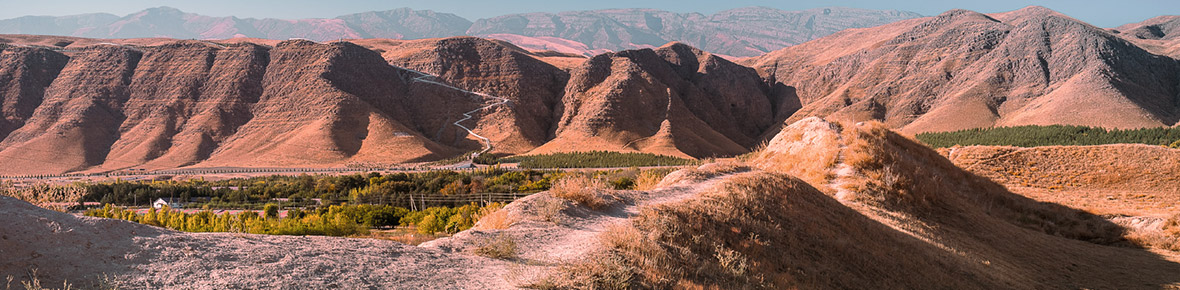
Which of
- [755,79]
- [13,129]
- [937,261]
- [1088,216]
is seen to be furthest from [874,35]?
[13,129]

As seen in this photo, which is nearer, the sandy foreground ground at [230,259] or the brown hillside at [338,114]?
the sandy foreground ground at [230,259]

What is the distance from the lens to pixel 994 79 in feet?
Result: 294

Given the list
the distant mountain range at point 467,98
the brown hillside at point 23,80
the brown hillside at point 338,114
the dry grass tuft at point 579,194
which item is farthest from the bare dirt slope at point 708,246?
the brown hillside at point 23,80

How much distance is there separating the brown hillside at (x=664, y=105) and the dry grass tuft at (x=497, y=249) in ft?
218

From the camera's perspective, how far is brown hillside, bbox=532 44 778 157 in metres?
79.8

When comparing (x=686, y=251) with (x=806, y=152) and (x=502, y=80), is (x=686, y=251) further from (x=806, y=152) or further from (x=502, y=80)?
(x=502, y=80)

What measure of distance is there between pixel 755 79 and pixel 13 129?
407 feet

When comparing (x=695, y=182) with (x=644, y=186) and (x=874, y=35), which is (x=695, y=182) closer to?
(x=644, y=186)

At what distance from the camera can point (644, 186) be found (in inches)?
468

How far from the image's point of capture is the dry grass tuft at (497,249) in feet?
19.5

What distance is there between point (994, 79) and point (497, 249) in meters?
106

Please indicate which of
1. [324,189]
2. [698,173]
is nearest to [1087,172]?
[698,173]

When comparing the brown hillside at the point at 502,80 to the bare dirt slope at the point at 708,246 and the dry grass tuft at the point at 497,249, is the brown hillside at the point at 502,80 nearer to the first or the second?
the bare dirt slope at the point at 708,246

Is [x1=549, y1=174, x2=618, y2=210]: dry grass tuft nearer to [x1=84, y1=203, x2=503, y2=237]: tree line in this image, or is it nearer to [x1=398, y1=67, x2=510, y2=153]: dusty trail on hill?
[x1=84, y1=203, x2=503, y2=237]: tree line
